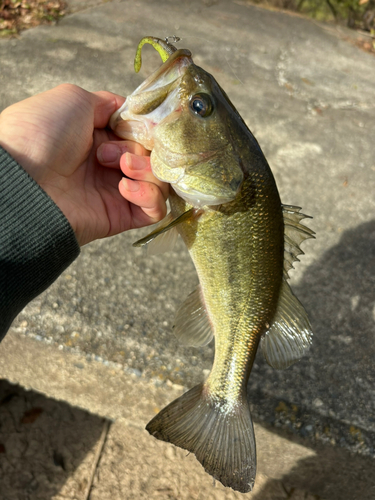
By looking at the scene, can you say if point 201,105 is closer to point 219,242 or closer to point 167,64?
point 167,64

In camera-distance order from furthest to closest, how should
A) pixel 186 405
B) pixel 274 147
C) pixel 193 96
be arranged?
pixel 274 147 < pixel 186 405 < pixel 193 96

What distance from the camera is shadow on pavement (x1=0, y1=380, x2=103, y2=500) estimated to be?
238 centimetres

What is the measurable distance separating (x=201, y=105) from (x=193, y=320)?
956 mm

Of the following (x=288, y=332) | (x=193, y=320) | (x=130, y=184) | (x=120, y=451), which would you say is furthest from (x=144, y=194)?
(x=120, y=451)

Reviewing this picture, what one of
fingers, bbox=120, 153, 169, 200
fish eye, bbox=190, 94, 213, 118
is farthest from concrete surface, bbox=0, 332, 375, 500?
fish eye, bbox=190, 94, 213, 118

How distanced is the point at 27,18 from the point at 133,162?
14.3 ft

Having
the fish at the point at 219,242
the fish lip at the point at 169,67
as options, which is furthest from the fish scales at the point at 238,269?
the fish lip at the point at 169,67

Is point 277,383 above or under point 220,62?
under

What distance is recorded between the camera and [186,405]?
5.85 feet

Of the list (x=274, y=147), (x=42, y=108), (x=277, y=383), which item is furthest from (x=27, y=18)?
(x=277, y=383)

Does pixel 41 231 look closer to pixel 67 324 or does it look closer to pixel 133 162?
pixel 133 162

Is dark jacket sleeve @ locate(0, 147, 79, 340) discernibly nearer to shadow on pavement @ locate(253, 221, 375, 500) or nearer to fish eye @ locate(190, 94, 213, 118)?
fish eye @ locate(190, 94, 213, 118)

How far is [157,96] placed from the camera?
153 cm

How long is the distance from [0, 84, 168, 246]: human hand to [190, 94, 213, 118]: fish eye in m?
0.33
